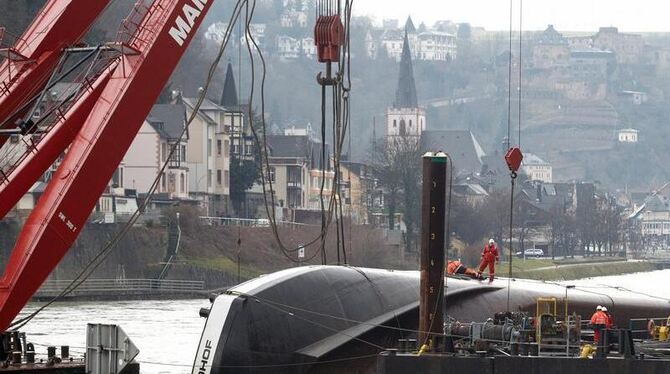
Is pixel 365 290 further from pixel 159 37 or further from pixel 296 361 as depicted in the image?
pixel 159 37

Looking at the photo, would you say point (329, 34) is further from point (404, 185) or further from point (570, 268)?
point (570, 268)

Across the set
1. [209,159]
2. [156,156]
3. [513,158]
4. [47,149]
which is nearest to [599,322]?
[513,158]

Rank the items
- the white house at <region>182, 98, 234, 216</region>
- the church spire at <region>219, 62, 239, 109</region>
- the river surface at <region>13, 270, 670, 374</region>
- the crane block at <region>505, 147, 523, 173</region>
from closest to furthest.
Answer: the crane block at <region>505, 147, 523, 173</region>, the river surface at <region>13, 270, 670, 374</region>, the white house at <region>182, 98, 234, 216</region>, the church spire at <region>219, 62, 239, 109</region>

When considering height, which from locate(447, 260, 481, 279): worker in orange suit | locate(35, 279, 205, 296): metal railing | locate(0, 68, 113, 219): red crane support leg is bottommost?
locate(35, 279, 205, 296): metal railing

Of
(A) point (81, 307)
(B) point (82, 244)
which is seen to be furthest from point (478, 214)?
(A) point (81, 307)

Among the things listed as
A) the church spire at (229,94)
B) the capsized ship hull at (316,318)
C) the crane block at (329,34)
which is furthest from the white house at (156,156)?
the crane block at (329,34)

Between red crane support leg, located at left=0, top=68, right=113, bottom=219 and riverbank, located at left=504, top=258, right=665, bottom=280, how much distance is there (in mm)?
73382

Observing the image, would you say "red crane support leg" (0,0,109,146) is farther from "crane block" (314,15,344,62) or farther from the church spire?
the church spire

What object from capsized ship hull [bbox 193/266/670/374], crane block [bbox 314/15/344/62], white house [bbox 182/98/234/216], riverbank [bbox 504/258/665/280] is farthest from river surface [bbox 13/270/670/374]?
white house [bbox 182/98/234/216]

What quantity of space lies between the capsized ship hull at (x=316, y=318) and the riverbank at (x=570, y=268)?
70.5 meters

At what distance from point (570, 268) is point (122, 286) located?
59.9 m

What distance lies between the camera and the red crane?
101 feet

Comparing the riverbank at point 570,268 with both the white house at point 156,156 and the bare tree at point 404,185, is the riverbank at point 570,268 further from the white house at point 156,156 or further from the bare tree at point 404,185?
the white house at point 156,156

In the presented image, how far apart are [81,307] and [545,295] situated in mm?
32474
